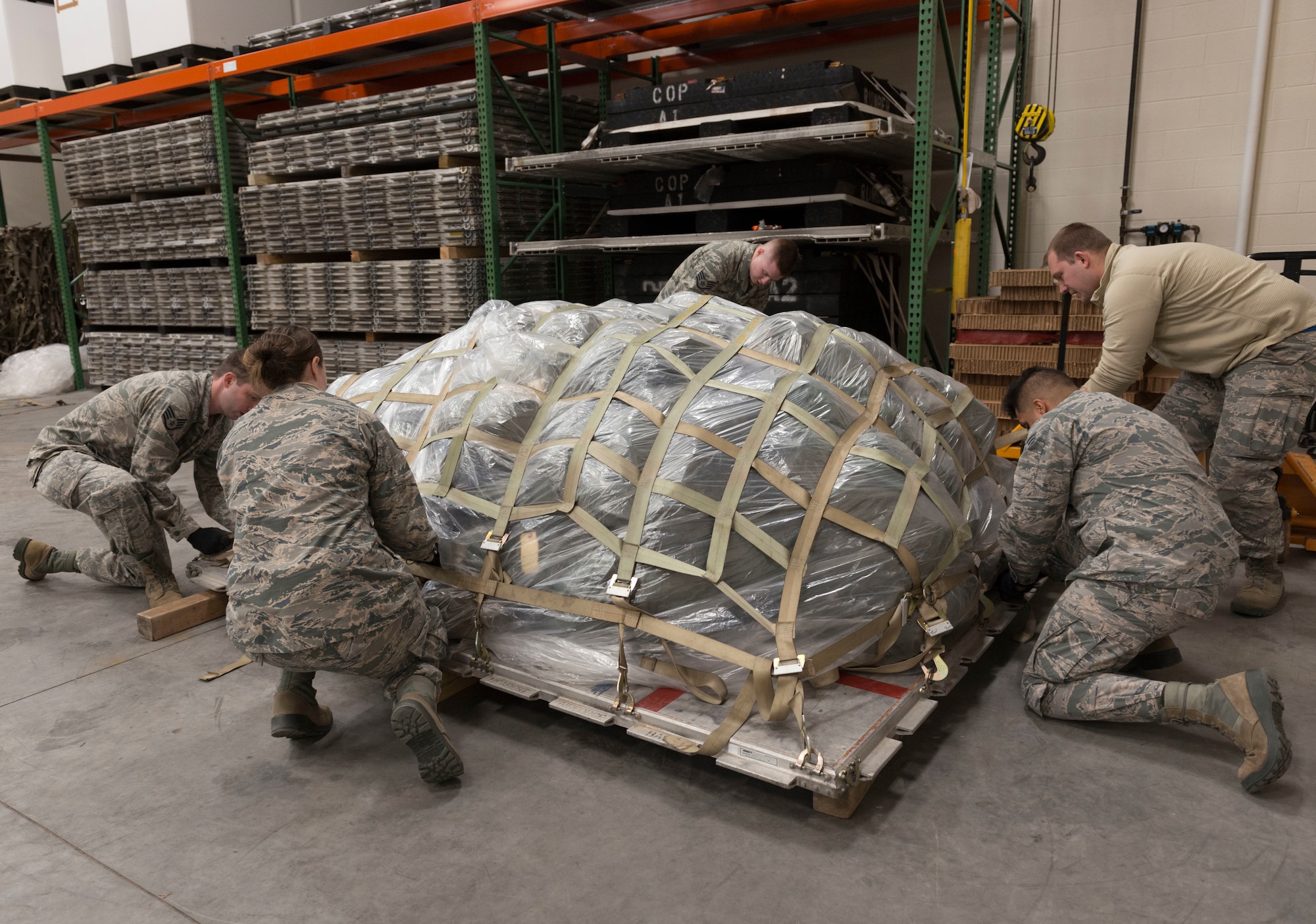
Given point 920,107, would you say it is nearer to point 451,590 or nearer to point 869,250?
point 869,250

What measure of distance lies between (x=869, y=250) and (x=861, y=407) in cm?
376

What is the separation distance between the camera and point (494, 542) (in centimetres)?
310

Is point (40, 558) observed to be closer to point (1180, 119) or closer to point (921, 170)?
point (921, 170)

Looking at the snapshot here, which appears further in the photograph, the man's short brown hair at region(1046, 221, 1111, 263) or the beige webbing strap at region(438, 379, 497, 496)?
the man's short brown hair at region(1046, 221, 1111, 263)

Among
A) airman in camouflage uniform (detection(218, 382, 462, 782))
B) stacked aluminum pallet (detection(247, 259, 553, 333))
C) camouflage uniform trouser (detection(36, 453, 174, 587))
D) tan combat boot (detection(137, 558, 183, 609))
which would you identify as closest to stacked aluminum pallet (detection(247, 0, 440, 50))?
stacked aluminum pallet (detection(247, 259, 553, 333))

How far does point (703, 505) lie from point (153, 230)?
933cm

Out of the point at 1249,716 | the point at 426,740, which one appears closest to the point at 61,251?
the point at 426,740

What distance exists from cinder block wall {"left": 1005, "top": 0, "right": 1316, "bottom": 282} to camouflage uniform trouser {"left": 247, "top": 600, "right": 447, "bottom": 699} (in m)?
5.58

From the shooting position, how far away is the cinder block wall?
5703 millimetres

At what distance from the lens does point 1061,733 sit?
2.88m

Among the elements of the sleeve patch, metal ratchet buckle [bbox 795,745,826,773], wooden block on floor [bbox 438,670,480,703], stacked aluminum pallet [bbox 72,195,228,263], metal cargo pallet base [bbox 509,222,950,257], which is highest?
stacked aluminum pallet [bbox 72,195,228,263]

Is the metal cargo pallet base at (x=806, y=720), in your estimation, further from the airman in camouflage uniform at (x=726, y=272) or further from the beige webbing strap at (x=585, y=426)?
the airman in camouflage uniform at (x=726, y=272)

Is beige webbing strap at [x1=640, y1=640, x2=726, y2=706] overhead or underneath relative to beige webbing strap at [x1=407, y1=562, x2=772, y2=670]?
underneath

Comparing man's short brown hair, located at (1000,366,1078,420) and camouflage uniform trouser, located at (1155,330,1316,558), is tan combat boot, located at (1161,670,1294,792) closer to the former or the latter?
man's short brown hair, located at (1000,366,1078,420)
